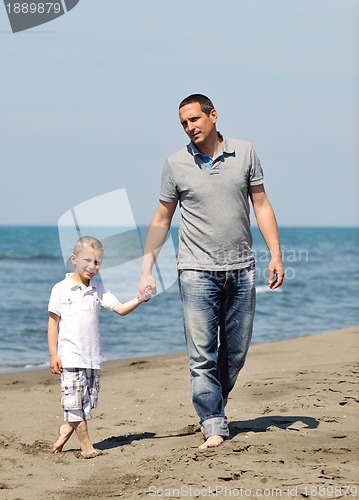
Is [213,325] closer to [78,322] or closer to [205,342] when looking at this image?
[205,342]

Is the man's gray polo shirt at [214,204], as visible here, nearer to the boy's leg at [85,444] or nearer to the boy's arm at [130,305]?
the boy's arm at [130,305]

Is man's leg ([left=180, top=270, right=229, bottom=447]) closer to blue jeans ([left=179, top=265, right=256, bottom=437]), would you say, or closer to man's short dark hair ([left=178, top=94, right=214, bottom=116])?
blue jeans ([left=179, top=265, right=256, bottom=437])

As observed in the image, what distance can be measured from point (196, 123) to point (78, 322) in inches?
60.4

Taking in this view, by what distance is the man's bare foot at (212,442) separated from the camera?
5.12 meters

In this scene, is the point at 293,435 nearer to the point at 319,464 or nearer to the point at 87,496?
the point at 319,464

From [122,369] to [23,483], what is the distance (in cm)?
503

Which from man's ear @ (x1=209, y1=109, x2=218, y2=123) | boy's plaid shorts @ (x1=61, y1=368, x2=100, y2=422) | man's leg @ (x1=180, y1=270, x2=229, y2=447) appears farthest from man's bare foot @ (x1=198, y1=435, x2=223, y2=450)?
man's ear @ (x1=209, y1=109, x2=218, y2=123)

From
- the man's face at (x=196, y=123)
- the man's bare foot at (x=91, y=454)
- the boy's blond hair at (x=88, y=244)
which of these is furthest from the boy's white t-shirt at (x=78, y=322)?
the man's face at (x=196, y=123)

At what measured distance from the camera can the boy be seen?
5469 millimetres

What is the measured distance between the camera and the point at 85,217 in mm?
7320

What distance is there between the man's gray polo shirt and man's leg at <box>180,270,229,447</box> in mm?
108

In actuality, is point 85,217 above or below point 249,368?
above

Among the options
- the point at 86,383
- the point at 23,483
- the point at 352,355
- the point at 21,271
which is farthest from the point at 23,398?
the point at 21,271

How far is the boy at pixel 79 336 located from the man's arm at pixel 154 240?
0.77 ft
